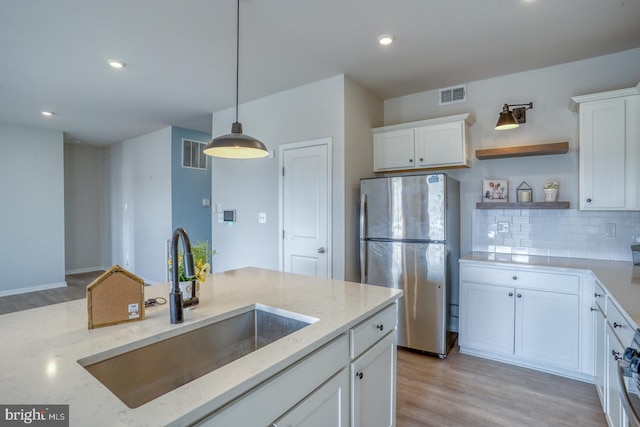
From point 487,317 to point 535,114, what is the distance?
2.04 meters

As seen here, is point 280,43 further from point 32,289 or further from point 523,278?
point 32,289

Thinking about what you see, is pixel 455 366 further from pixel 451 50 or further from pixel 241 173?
pixel 241 173

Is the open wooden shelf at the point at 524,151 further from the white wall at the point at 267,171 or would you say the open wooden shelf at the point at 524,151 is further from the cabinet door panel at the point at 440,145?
the white wall at the point at 267,171

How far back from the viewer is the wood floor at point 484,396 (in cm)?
209

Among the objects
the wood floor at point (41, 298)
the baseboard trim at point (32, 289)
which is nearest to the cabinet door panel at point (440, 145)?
the wood floor at point (41, 298)

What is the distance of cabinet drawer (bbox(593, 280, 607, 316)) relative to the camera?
2018 millimetres

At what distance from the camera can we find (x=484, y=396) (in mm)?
2352

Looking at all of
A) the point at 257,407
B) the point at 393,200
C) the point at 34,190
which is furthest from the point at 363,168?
the point at 34,190

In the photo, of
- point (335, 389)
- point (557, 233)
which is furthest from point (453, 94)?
point (335, 389)

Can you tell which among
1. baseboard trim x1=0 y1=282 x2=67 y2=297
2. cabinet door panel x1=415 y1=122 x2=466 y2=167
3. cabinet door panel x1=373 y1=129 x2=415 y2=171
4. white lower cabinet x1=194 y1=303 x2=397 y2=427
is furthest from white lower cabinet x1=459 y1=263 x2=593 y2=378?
baseboard trim x1=0 y1=282 x2=67 y2=297

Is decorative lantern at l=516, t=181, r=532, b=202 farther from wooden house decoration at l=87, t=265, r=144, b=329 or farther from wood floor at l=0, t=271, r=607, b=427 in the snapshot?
wooden house decoration at l=87, t=265, r=144, b=329

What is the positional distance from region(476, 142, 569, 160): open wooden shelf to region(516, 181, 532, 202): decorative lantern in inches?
12.3

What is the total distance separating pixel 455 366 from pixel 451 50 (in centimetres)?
275

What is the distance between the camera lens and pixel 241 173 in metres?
4.22
